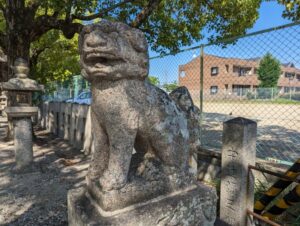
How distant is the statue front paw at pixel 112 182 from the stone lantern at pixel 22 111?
12.1 feet

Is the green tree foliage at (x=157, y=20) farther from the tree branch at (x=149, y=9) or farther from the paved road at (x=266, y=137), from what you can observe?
the paved road at (x=266, y=137)

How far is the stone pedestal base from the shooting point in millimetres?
1503

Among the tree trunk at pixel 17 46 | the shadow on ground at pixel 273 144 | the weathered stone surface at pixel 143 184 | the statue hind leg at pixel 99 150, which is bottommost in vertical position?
the shadow on ground at pixel 273 144

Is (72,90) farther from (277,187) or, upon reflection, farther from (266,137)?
A: (277,187)

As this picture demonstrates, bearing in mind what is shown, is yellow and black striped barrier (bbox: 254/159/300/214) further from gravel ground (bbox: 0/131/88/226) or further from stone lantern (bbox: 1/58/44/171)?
stone lantern (bbox: 1/58/44/171)

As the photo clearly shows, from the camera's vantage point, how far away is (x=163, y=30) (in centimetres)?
635

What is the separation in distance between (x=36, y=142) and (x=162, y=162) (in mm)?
6489

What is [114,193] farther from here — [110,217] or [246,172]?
[246,172]

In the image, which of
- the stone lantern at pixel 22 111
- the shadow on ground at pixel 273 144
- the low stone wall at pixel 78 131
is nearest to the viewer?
the low stone wall at pixel 78 131

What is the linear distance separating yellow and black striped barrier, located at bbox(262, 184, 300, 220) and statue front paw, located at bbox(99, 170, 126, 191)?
69.3 inches

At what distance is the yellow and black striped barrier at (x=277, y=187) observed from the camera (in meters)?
2.24

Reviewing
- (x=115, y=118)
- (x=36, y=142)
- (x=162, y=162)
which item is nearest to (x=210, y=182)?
(x=162, y=162)

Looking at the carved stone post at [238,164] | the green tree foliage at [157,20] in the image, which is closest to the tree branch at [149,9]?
the green tree foliage at [157,20]

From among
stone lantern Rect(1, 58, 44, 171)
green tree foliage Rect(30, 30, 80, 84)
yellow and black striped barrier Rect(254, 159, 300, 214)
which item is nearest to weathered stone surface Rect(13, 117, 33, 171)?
stone lantern Rect(1, 58, 44, 171)
